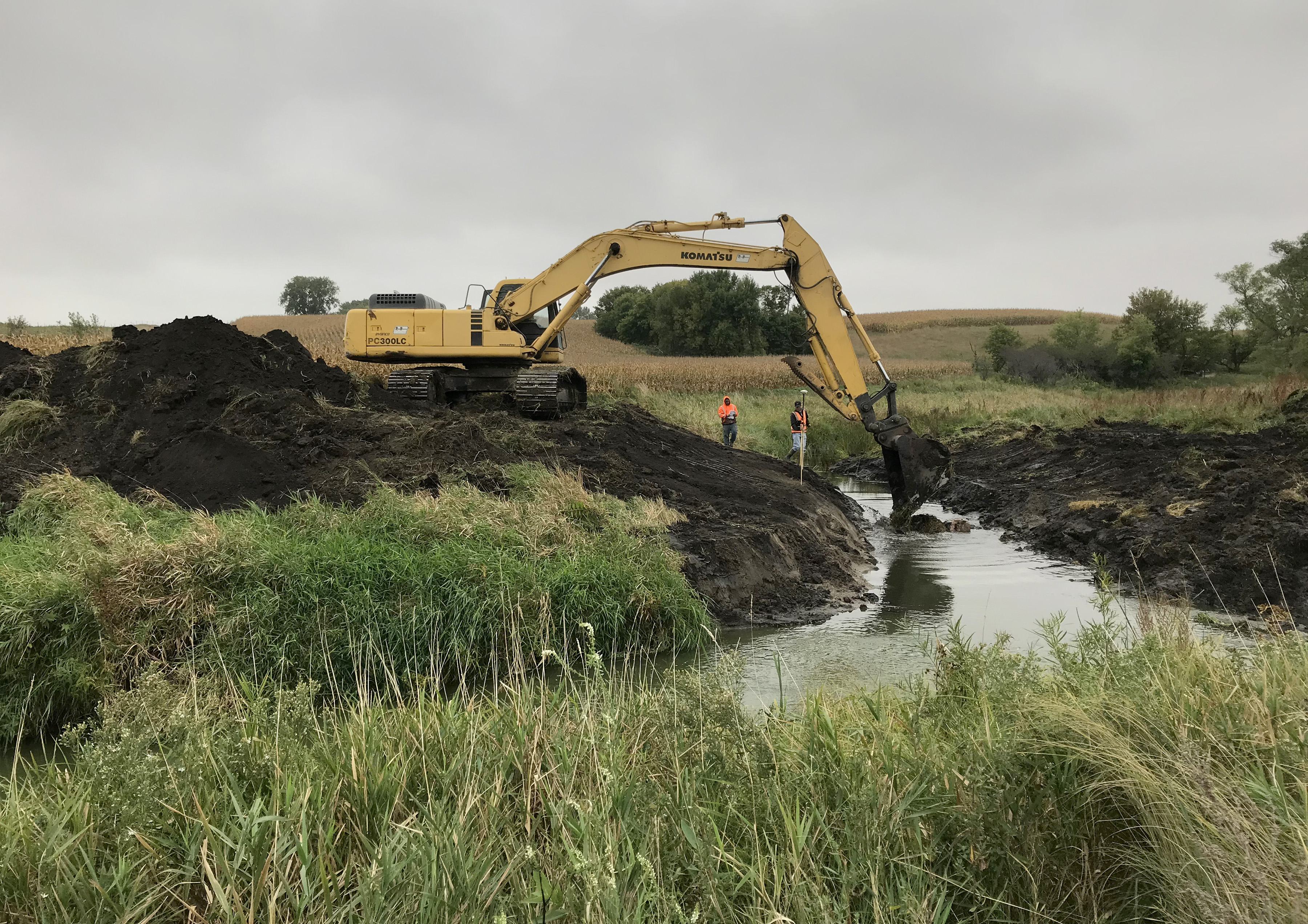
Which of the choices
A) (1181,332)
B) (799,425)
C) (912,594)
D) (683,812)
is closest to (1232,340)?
(1181,332)

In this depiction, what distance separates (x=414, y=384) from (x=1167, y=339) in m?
46.5

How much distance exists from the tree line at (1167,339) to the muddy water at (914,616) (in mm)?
37005

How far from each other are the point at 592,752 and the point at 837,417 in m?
25.5

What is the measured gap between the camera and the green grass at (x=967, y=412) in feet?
74.3

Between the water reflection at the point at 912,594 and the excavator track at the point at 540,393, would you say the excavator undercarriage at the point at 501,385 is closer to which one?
the excavator track at the point at 540,393

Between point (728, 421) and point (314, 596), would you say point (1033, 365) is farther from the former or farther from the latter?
point (314, 596)

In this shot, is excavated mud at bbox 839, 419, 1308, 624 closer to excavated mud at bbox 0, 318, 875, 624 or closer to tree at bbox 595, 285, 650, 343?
excavated mud at bbox 0, 318, 875, 624

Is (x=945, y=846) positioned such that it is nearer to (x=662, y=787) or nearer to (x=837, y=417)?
(x=662, y=787)

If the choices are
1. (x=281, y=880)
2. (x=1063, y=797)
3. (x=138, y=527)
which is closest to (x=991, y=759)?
(x=1063, y=797)

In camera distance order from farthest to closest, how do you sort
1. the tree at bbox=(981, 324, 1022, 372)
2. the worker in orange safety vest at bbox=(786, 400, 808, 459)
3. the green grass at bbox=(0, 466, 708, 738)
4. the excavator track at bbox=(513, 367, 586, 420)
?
1. the tree at bbox=(981, 324, 1022, 372)
2. the worker in orange safety vest at bbox=(786, 400, 808, 459)
3. the excavator track at bbox=(513, 367, 586, 420)
4. the green grass at bbox=(0, 466, 708, 738)

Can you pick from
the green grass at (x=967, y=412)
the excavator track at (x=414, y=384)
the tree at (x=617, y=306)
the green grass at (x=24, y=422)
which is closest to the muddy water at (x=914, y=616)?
the excavator track at (x=414, y=384)

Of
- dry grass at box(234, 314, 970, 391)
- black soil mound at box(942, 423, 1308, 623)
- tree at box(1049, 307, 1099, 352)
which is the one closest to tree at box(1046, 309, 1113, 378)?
tree at box(1049, 307, 1099, 352)

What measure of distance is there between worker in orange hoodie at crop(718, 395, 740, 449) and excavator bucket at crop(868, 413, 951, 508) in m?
6.40

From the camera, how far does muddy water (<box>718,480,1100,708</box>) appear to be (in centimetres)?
662
